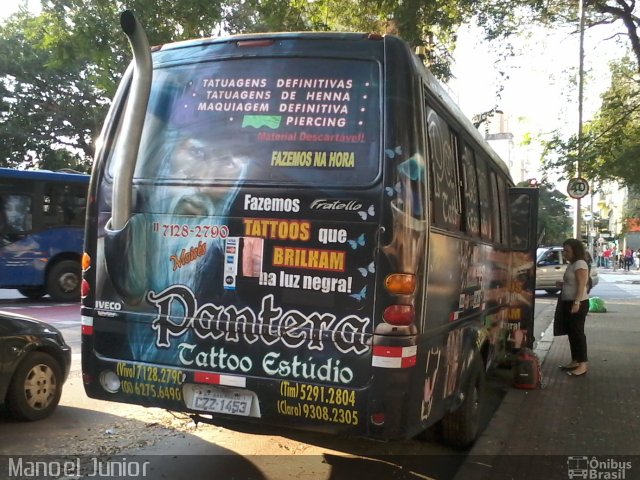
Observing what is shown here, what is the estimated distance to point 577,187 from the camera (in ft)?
44.9

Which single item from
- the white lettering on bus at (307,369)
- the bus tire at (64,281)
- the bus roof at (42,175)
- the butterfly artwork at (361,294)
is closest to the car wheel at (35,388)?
the white lettering on bus at (307,369)

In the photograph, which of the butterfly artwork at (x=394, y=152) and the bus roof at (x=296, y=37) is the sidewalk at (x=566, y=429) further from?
the bus roof at (x=296, y=37)

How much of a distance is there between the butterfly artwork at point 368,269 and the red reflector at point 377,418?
764 millimetres

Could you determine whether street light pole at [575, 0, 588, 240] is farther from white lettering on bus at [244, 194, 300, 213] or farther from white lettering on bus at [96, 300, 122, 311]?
white lettering on bus at [96, 300, 122, 311]

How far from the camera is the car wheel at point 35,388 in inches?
196

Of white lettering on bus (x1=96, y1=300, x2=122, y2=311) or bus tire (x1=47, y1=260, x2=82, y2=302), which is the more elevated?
white lettering on bus (x1=96, y1=300, x2=122, y2=311)

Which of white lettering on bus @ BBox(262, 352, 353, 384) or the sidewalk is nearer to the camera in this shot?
white lettering on bus @ BBox(262, 352, 353, 384)

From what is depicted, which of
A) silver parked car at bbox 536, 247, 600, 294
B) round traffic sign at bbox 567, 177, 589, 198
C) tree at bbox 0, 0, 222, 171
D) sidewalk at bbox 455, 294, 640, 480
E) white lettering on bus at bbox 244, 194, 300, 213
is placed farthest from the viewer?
tree at bbox 0, 0, 222, 171

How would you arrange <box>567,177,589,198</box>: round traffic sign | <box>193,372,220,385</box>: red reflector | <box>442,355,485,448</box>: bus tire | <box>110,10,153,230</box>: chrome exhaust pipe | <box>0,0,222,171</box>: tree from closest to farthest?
<box>193,372,220,385</box>: red reflector → <box>110,10,153,230</box>: chrome exhaust pipe → <box>442,355,485,448</box>: bus tire → <box>567,177,589,198</box>: round traffic sign → <box>0,0,222,171</box>: tree

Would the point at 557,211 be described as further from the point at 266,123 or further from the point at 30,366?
the point at 266,123

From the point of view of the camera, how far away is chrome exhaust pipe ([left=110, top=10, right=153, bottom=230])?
376 centimetres

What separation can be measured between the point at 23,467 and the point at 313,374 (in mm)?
2263

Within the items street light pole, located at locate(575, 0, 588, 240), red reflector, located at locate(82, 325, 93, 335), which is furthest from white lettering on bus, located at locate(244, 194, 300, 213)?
street light pole, located at locate(575, 0, 588, 240)

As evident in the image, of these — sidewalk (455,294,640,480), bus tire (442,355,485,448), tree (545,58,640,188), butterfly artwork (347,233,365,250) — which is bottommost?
sidewalk (455,294,640,480)
